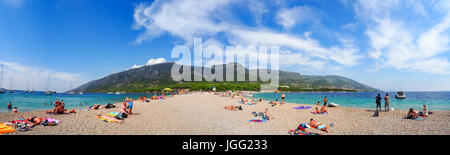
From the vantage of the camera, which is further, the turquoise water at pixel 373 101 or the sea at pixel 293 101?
the turquoise water at pixel 373 101

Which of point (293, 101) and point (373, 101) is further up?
point (373, 101)

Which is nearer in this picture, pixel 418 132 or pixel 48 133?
pixel 48 133

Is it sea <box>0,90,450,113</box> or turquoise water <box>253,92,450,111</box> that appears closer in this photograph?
sea <box>0,90,450,113</box>

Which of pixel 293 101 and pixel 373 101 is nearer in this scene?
pixel 373 101

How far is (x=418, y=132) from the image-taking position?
914 cm
